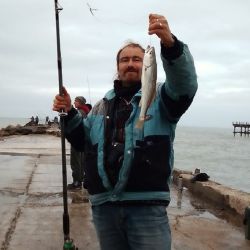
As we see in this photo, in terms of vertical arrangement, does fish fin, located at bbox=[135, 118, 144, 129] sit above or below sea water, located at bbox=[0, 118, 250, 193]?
above

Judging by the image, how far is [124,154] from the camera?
2.84 m

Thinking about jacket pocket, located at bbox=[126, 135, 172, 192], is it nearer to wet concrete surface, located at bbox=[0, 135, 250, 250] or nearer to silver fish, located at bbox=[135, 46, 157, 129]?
silver fish, located at bbox=[135, 46, 157, 129]

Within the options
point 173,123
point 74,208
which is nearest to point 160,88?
point 173,123

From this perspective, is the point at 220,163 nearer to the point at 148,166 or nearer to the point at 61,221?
the point at 61,221

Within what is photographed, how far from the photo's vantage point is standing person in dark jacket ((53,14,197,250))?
2809 mm

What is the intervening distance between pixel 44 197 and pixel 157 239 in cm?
622

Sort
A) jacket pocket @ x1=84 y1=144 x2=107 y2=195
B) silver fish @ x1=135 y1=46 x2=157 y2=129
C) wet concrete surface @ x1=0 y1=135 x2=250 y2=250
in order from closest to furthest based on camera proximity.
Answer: silver fish @ x1=135 y1=46 x2=157 y2=129 → jacket pocket @ x1=84 y1=144 x2=107 y2=195 → wet concrete surface @ x1=0 y1=135 x2=250 y2=250

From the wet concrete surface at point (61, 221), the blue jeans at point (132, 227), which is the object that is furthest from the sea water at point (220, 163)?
the blue jeans at point (132, 227)

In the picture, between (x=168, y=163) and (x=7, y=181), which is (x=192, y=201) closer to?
(x=7, y=181)

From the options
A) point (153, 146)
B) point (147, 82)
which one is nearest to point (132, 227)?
point (153, 146)

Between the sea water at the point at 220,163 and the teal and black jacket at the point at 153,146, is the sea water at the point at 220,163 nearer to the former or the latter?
the sea water at the point at 220,163

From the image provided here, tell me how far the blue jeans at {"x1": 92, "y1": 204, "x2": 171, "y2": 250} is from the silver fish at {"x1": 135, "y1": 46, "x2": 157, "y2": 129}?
0.51 metres

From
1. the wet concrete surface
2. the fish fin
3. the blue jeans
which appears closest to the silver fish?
the fish fin

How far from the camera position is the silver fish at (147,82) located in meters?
2.67
